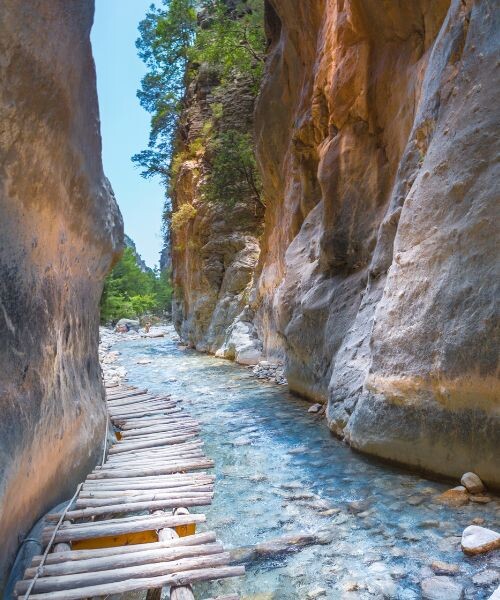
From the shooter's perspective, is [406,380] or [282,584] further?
[406,380]

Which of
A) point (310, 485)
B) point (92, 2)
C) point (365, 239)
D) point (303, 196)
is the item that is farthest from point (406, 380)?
point (303, 196)

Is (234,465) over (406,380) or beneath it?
beneath

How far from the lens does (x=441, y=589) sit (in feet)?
8.88

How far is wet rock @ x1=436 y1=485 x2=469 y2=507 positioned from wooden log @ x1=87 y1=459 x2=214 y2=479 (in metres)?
2.08

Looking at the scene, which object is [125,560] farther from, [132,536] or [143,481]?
[143,481]

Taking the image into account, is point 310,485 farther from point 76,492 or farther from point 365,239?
point 365,239

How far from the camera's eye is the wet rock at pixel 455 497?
12.3ft

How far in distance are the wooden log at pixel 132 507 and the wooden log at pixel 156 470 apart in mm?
730

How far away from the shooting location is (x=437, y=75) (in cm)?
519

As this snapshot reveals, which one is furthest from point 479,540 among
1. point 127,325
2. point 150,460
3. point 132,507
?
point 127,325

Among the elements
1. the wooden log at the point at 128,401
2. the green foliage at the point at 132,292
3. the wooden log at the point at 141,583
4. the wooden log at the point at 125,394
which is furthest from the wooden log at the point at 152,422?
the green foliage at the point at 132,292

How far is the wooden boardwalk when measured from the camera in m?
2.47

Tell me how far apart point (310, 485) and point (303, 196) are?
27.1 ft

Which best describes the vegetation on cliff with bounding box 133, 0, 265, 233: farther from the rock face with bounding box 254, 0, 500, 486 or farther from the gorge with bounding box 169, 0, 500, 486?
the rock face with bounding box 254, 0, 500, 486
